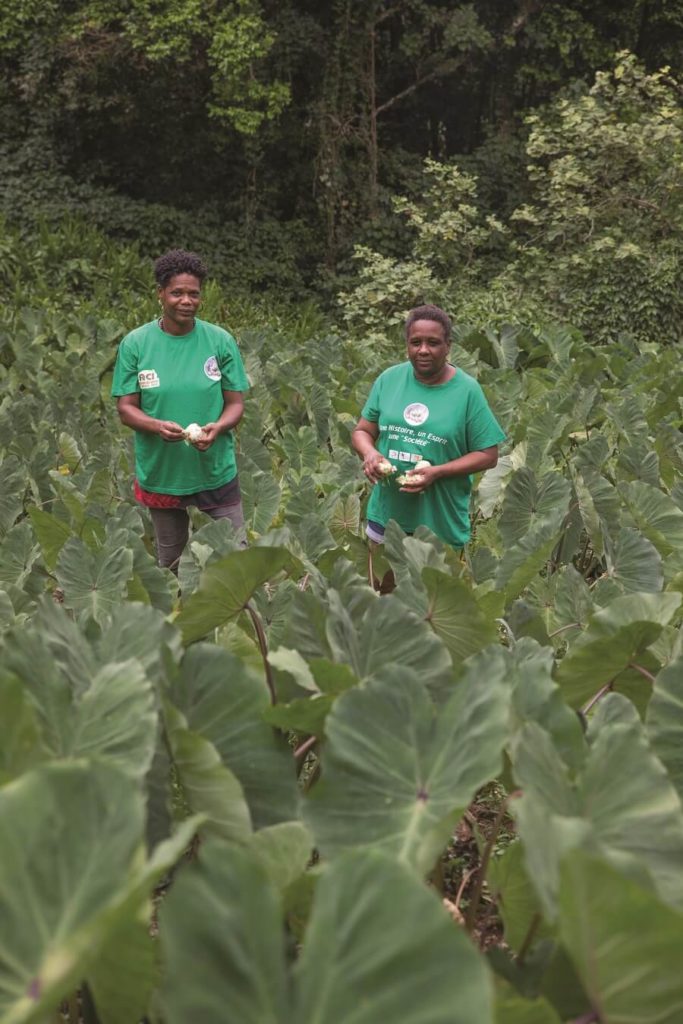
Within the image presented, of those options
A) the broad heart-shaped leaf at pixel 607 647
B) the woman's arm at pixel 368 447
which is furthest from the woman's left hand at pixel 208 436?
the broad heart-shaped leaf at pixel 607 647

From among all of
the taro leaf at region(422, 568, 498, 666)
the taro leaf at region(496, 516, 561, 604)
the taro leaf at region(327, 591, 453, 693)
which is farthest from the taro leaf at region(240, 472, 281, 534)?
the taro leaf at region(327, 591, 453, 693)

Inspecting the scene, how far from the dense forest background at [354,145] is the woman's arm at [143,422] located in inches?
368

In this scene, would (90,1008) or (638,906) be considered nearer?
(638,906)

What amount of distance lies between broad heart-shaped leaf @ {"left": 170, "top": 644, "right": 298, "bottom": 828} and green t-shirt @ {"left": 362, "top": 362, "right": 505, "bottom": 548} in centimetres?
201

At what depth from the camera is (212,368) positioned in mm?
3744

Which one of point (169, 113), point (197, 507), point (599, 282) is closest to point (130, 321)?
point (599, 282)

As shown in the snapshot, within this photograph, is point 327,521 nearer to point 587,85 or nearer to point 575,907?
point 575,907

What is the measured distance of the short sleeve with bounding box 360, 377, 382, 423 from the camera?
3500 millimetres

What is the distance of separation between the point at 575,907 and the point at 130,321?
34.1ft

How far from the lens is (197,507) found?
12.7ft

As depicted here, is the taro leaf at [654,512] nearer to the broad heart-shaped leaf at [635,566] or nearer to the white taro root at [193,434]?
the broad heart-shaped leaf at [635,566]

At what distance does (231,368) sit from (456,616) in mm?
2012

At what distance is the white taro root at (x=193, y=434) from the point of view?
3609mm

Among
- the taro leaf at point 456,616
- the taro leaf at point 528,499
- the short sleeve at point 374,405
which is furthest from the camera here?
the taro leaf at point 528,499
